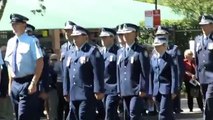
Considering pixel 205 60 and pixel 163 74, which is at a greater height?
pixel 205 60

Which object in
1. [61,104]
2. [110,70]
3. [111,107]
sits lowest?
[61,104]

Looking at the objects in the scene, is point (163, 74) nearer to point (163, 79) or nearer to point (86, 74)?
point (163, 79)

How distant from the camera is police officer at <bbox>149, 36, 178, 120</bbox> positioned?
481 inches

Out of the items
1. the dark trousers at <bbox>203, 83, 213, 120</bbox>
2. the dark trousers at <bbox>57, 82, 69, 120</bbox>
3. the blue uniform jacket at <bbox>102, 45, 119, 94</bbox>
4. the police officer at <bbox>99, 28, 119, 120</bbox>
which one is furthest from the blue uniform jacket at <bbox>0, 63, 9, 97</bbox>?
the dark trousers at <bbox>203, 83, 213, 120</bbox>

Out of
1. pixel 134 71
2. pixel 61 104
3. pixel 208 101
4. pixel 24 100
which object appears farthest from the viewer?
pixel 61 104

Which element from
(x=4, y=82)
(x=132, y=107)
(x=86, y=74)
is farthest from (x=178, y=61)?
(x=4, y=82)

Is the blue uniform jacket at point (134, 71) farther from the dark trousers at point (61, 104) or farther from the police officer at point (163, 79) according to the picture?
the dark trousers at point (61, 104)

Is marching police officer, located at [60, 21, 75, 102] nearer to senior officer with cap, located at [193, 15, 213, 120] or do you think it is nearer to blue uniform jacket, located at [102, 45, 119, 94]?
blue uniform jacket, located at [102, 45, 119, 94]

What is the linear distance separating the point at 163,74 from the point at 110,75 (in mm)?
1110

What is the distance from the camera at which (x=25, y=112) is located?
32.3 ft

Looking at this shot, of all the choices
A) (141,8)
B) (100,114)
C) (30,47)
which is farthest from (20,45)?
(141,8)

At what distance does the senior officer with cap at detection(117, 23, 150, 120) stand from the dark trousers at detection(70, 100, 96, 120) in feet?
3.18

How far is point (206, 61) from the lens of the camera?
1188cm

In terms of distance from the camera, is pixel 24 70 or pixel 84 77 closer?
pixel 24 70
